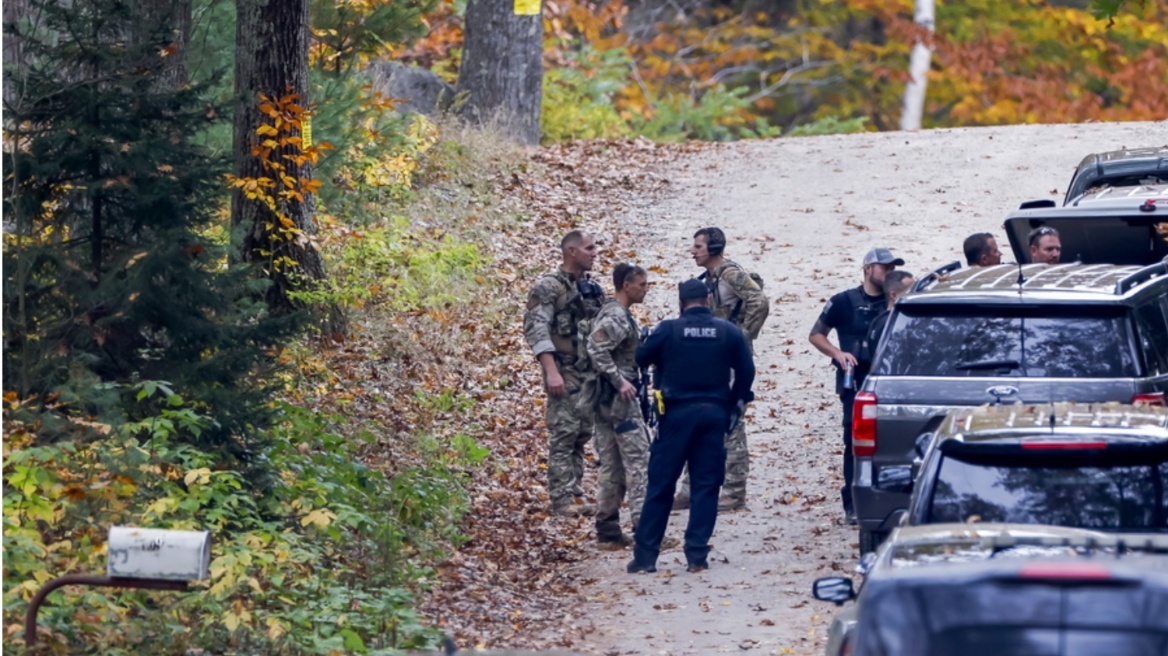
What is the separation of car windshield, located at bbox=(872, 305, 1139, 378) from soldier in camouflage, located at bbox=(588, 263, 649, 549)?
2221 mm

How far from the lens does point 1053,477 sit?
265 inches

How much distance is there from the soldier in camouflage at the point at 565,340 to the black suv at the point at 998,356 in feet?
9.02

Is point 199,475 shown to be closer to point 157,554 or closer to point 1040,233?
point 157,554

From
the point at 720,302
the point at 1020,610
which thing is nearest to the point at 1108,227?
the point at 720,302

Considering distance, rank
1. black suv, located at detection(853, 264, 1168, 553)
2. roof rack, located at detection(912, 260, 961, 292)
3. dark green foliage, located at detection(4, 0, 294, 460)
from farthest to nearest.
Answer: roof rack, located at detection(912, 260, 961, 292) < dark green foliage, located at detection(4, 0, 294, 460) < black suv, located at detection(853, 264, 1168, 553)

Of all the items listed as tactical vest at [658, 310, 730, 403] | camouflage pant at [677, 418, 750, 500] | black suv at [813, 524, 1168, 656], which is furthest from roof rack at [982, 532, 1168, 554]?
camouflage pant at [677, 418, 750, 500]

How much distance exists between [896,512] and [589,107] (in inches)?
701

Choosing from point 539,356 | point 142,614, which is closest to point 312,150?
point 539,356

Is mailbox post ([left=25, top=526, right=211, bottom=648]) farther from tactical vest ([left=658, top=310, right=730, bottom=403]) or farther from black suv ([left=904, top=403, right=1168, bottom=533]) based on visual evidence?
tactical vest ([left=658, top=310, right=730, bottom=403])

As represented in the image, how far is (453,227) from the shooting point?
1820 centimetres

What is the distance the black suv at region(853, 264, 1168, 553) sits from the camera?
29.1 feet

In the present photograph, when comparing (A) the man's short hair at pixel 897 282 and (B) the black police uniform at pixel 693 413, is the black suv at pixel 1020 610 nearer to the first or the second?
(B) the black police uniform at pixel 693 413

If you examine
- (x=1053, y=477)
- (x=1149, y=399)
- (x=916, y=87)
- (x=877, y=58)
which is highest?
(x=877, y=58)

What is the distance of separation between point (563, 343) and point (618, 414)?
2.43 feet
